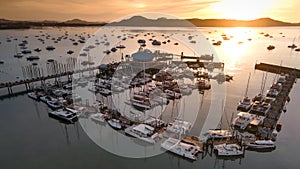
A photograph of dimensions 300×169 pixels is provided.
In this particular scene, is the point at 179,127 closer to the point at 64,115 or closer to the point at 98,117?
the point at 98,117

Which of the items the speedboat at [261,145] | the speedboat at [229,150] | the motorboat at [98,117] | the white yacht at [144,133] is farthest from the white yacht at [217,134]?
the motorboat at [98,117]

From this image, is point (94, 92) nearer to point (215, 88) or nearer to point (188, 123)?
point (188, 123)

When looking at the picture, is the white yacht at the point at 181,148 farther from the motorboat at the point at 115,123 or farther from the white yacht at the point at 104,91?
the white yacht at the point at 104,91

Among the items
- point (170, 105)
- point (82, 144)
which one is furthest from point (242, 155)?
point (82, 144)

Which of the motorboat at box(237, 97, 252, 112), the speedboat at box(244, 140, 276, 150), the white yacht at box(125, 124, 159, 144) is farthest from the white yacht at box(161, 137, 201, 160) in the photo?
the motorboat at box(237, 97, 252, 112)

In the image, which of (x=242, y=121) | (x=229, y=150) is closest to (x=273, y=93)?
(x=242, y=121)

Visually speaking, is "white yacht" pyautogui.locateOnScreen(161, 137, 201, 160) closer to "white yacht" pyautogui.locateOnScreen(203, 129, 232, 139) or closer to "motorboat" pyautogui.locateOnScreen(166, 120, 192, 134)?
"motorboat" pyautogui.locateOnScreen(166, 120, 192, 134)
